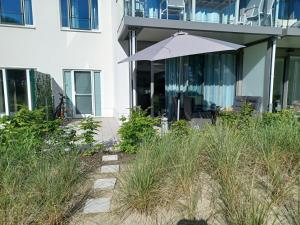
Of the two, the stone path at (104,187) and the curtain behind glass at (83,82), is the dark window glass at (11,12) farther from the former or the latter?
the stone path at (104,187)

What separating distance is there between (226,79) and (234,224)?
27.7 ft

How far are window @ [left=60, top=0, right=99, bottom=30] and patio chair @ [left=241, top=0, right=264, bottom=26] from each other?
5984mm

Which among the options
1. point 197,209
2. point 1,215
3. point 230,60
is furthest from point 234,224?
point 230,60

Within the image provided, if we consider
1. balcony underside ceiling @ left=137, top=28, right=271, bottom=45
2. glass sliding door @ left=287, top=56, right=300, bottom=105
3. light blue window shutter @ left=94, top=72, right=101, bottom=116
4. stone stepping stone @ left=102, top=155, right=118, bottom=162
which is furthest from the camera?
glass sliding door @ left=287, top=56, right=300, bottom=105

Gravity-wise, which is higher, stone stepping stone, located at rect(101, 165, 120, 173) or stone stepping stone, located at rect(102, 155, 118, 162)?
stone stepping stone, located at rect(102, 155, 118, 162)

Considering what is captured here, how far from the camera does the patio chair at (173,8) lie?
24.2 ft

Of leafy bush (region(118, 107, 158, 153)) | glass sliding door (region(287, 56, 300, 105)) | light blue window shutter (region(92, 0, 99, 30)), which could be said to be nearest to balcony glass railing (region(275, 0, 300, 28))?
glass sliding door (region(287, 56, 300, 105))

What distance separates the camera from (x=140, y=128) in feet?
15.8

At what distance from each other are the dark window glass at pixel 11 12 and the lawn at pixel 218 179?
8.84 metres

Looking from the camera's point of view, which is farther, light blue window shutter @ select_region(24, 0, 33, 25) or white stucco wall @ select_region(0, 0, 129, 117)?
light blue window shutter @ select_region(24, 0, 33, 25)

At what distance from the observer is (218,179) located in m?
3.17

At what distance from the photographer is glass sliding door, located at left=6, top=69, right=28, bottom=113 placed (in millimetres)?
9539

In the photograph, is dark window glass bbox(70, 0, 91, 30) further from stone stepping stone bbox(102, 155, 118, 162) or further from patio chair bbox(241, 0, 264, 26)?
stone stepping stone bbox(102, 155, 118, 162)

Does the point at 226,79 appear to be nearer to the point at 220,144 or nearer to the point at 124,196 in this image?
the point at 220,144
